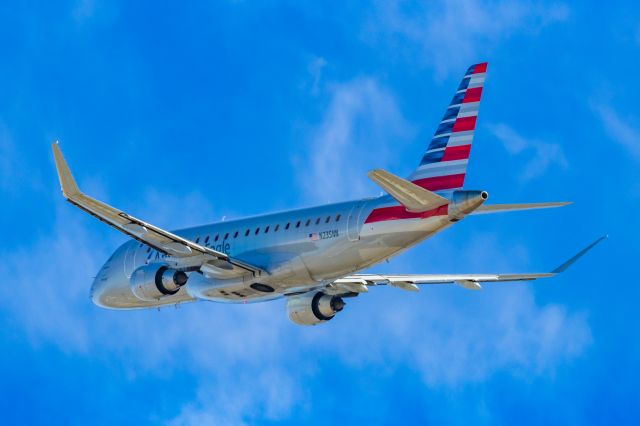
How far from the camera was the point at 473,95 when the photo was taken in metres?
53.1

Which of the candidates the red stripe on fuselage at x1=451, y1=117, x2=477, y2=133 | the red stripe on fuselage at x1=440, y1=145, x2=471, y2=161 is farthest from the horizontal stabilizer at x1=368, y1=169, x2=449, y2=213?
the red stripe on fuselage at x1=451, y1=117, x2=477, y2=133

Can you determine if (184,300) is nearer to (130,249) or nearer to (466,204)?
(130,249)

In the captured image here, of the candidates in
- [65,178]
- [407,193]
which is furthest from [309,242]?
[65,178]

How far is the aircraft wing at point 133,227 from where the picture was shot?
165ft

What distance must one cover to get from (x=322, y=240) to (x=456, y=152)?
260 inches

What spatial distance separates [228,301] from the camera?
5734 cm

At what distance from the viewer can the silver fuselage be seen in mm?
51719

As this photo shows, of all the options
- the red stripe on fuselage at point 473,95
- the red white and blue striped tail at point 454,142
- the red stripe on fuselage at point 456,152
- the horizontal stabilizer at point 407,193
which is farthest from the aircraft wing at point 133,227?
the red stripe on fuselage at point 473,95

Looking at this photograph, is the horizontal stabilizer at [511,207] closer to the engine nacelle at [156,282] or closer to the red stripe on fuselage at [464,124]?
the red stripe on fuselage at [464,124]

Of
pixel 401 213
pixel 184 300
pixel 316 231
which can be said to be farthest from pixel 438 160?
pixel 184 300

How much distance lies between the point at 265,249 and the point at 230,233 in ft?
10.6

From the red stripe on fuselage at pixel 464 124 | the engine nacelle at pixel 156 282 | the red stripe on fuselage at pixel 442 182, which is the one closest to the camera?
the red stripe on fuselage at pixel 442 182

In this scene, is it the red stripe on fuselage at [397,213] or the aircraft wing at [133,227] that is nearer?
the red stripe on fuselage at [397,213]

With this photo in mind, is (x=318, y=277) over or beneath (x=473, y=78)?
beneath
